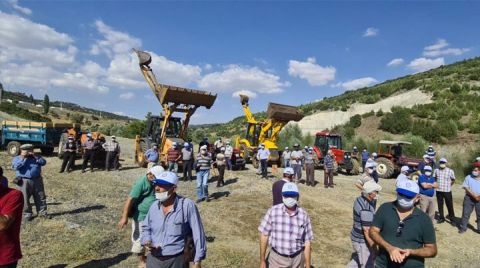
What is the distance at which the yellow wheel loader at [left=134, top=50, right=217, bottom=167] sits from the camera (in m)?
15.2

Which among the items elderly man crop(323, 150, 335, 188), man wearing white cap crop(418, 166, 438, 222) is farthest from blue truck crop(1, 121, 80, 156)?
man wearing white cap crop(418, 166, 438, 222)

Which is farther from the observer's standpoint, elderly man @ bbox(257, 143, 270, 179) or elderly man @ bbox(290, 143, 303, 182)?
elderly man @ bbox(257, 143, 270, 179)

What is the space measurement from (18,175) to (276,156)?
13.2m

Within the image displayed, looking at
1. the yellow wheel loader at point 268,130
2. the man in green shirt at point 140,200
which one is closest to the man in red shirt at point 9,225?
the man in green shirt at point 140,200

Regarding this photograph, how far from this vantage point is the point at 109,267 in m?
5.86

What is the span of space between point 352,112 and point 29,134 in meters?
33.0

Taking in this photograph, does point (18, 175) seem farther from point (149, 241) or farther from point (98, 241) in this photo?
point (149, 241)

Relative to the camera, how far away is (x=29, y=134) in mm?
18047

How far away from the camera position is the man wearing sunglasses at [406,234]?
3.31 m

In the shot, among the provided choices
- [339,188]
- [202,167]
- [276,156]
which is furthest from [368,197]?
[276,156]

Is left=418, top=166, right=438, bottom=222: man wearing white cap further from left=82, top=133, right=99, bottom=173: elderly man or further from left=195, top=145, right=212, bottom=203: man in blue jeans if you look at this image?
left=82, top=133, right=99, bottom=173: elderly man

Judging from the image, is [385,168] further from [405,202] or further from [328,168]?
[405,202]

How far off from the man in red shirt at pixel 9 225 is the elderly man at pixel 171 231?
1320 millimetres

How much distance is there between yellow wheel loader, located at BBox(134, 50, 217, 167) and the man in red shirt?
11290mm
